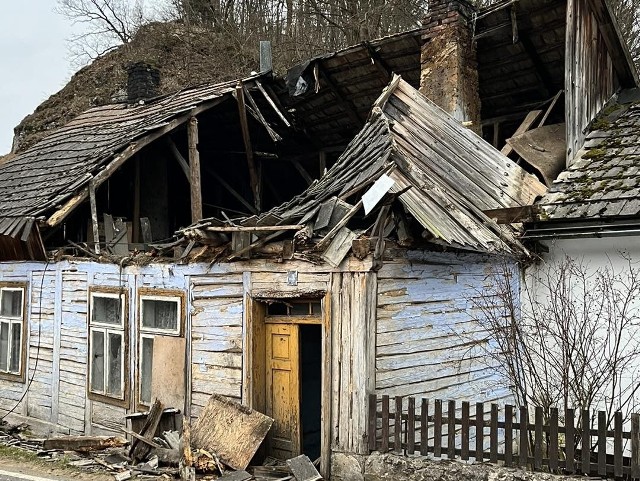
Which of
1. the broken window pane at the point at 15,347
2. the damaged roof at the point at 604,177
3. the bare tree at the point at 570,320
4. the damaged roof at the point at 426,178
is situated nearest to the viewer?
the damaged roof at the point at 426,178

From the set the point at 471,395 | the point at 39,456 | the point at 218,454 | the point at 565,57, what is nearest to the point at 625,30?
the point at 565,57

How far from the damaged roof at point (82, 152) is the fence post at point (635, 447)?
29.6 ft

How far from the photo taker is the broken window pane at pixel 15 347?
12.5 meters

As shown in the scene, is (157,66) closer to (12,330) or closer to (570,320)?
(12,330)

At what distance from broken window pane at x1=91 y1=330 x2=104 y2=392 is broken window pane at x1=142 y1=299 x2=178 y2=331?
1240mm

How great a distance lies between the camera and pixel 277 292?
8.27 metres

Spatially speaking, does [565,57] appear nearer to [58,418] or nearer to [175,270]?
[175,270]

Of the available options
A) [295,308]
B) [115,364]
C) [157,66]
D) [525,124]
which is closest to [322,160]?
[525,124]

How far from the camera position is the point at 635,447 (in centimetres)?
620

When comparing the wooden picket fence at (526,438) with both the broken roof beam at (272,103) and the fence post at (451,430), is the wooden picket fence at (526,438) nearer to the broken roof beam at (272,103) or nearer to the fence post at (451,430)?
the fence post at (451,430)

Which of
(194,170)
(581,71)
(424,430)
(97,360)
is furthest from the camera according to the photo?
(194,170)

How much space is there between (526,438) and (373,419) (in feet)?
5.34

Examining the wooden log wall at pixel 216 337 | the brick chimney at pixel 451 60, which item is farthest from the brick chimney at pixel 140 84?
the wooden log wall at pixel 216 337

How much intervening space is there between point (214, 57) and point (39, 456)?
62.5 ft
